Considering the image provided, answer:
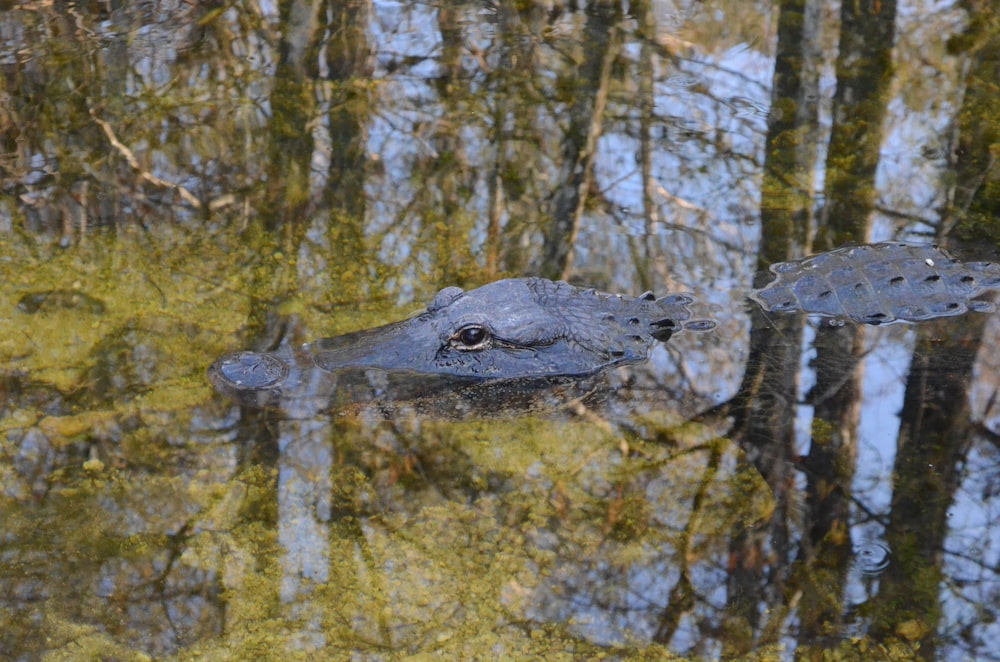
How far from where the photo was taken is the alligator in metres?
4.05

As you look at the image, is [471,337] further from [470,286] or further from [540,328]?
[470,286]

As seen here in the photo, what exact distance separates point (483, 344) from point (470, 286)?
72 cm

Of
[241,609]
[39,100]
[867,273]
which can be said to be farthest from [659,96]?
Answer: [241,609]

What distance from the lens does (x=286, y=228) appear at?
518cm

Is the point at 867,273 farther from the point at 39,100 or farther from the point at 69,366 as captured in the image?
the point at 39,100

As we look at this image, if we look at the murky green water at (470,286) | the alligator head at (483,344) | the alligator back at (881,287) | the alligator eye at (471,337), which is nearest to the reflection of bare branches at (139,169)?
the murky green water at (470,286)

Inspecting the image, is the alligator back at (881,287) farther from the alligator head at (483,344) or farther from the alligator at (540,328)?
the alligator head at (483,344)

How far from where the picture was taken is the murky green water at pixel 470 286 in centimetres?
314

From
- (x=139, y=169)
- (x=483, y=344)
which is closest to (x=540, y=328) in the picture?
(x=483, y=344)

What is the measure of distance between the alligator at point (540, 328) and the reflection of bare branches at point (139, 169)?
1.62 m

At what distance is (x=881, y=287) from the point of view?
4488mm

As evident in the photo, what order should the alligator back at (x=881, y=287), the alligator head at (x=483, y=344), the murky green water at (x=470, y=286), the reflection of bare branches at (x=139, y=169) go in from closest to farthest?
1. the murky green water at (x=470, y=286)
2. the alligator head at (x=483, y=344)
3. the alligator back at (x=881, y=287)
4. the reflection of bare branches at (x=139, y=169)

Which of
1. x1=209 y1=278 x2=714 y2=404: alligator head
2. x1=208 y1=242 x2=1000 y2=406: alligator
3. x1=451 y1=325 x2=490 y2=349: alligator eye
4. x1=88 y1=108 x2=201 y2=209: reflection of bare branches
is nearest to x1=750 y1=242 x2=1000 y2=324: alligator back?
x1=208 y1=242 x2=1000 y2=406: alligator

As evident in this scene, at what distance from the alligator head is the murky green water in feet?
0.50
